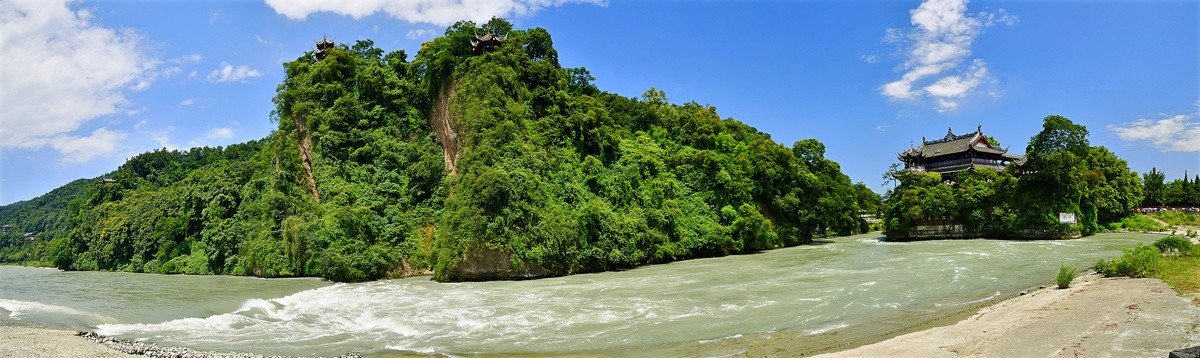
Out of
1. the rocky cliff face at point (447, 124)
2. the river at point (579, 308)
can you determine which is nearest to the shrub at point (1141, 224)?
the river at point (579, 308)

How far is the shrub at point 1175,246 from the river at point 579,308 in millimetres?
3427

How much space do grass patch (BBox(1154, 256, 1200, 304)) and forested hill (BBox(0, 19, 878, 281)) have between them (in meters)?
19.3

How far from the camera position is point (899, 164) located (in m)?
59.0

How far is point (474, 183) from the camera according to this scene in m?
25.8

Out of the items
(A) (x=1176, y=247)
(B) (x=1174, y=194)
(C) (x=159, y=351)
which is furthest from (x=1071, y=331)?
(B) (x=1174, y=194)

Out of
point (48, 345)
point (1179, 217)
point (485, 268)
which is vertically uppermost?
point (1179, 217)

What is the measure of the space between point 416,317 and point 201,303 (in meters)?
9.05

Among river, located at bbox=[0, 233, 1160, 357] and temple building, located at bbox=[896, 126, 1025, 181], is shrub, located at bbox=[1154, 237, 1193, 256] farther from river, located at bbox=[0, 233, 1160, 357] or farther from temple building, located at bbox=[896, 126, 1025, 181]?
temple building, located at bbox=[896, 126, 1025, 181]

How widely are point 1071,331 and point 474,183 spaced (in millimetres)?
21370

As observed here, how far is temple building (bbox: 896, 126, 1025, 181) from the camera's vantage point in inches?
1902

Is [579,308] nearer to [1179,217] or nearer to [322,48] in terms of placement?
[322,48]

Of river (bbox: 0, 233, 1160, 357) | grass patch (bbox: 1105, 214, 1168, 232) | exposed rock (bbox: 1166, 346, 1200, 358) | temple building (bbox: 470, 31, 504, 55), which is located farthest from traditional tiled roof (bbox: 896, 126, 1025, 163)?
exposed rock (bbox: 1166, 346, 1200, 358)

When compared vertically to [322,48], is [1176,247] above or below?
below

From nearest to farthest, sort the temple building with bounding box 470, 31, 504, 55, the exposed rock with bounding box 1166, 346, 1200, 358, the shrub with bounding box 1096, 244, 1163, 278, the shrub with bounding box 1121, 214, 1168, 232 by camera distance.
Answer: the exposed rock with bounding box 1166, 346, 1200, 358 < the shrub with bounding box 1096, 244, 1163, 278 < the temple building with bounding box 470, 31, 504, 55 < the shrub with bounding box 1121, 214, 1168, 232
